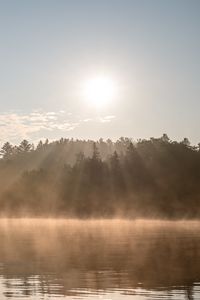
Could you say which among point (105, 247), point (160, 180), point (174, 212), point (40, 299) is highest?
point (160, 180)

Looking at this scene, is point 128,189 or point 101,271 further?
point 128,189

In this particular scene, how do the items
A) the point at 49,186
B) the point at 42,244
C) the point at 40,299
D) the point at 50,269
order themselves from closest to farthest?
the point at 40,299
the point at 50,269
the point at 42,244
the point at 49,186

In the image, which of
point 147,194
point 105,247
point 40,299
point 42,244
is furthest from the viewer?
point 147,194

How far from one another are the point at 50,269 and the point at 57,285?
23.6ft

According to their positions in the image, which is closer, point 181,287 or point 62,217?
point 181,287

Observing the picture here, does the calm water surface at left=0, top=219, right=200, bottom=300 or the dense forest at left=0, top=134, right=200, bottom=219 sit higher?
the dense forest at left=0, top=134, right=200, bottom=219

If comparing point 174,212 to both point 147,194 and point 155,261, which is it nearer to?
point 147,194

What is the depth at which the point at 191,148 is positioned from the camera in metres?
181

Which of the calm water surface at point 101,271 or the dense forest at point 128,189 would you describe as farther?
the dense forest at point 128,189

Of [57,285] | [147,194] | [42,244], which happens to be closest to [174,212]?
[147,194]

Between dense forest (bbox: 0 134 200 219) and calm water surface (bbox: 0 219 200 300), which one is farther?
dense forest (bbox: 0 134 200 219)

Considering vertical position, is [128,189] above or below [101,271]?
above

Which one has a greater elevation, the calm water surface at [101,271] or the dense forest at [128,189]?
the dense forest at [128,189]

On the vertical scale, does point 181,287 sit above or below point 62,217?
below
